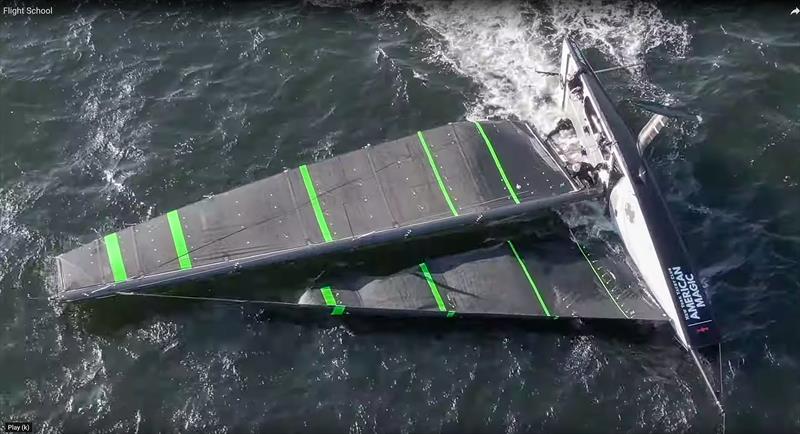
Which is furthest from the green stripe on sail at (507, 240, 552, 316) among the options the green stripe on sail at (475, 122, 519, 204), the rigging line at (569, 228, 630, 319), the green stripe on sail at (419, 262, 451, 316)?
the green stripe on sail at (419, 262, 451, 316)

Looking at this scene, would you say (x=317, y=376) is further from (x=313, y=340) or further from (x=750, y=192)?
(x=750, y=192)

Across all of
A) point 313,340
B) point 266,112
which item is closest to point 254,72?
point 266,112

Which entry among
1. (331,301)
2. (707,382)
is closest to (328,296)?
(331,301)

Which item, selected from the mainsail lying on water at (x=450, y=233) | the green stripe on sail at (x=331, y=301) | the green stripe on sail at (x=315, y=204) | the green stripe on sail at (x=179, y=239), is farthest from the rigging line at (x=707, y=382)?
the green stripe on sail at (x=179, y=239)

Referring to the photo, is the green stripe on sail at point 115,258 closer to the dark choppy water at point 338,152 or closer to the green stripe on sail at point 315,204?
the dark choppy water at point 338,152

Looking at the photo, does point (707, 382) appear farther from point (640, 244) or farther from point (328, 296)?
point (328, 296)

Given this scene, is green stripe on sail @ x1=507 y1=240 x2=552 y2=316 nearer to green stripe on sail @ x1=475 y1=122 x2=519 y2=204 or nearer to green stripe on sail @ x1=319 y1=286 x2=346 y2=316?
green stripe on sail @ x1=475 y1=122 x2=519 y2=204
